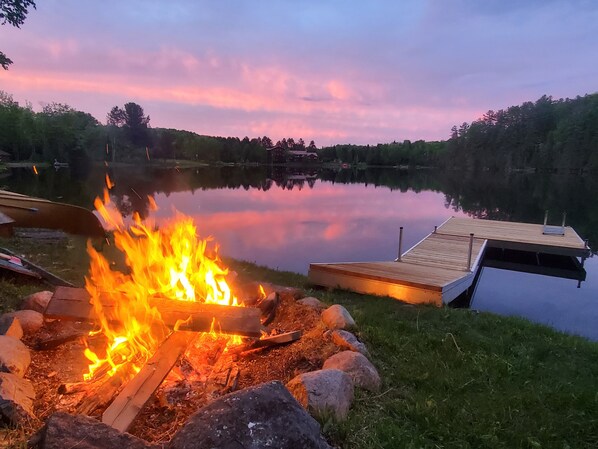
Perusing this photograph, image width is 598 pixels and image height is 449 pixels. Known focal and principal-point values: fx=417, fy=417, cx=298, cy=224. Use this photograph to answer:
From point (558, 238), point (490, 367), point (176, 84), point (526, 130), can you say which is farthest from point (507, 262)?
point (526, 130)

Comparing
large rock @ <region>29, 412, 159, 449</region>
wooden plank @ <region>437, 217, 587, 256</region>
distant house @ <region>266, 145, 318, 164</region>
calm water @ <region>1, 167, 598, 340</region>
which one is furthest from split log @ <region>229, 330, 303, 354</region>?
distant house @ <region>266, 145, 318, 164</region>

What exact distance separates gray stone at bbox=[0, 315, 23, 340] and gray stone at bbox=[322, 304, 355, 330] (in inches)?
143

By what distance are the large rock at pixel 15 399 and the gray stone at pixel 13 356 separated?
177mm

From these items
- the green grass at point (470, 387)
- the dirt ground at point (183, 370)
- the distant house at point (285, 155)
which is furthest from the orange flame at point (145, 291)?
the distant house at point (285, 155)

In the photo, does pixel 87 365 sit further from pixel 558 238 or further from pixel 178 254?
pixel 558 238

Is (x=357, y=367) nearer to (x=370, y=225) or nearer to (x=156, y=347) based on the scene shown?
(x=156, y=347)

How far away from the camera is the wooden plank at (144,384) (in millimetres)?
3379

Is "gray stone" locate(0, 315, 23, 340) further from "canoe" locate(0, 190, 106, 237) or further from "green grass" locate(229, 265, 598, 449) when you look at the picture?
"canoe" locate(0, 190, 106, 237)

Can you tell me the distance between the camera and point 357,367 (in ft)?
14.6

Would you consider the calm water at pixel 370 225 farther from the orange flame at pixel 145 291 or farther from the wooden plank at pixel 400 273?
the orange flame at pixel 145 291

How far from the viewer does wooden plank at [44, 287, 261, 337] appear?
14.9 feet

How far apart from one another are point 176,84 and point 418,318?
81.0ft

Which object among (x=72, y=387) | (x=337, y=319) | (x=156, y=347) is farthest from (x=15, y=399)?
(x=337, y=319)

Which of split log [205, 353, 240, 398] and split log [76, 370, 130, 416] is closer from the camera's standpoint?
split log [76, 370, 130, 416]
